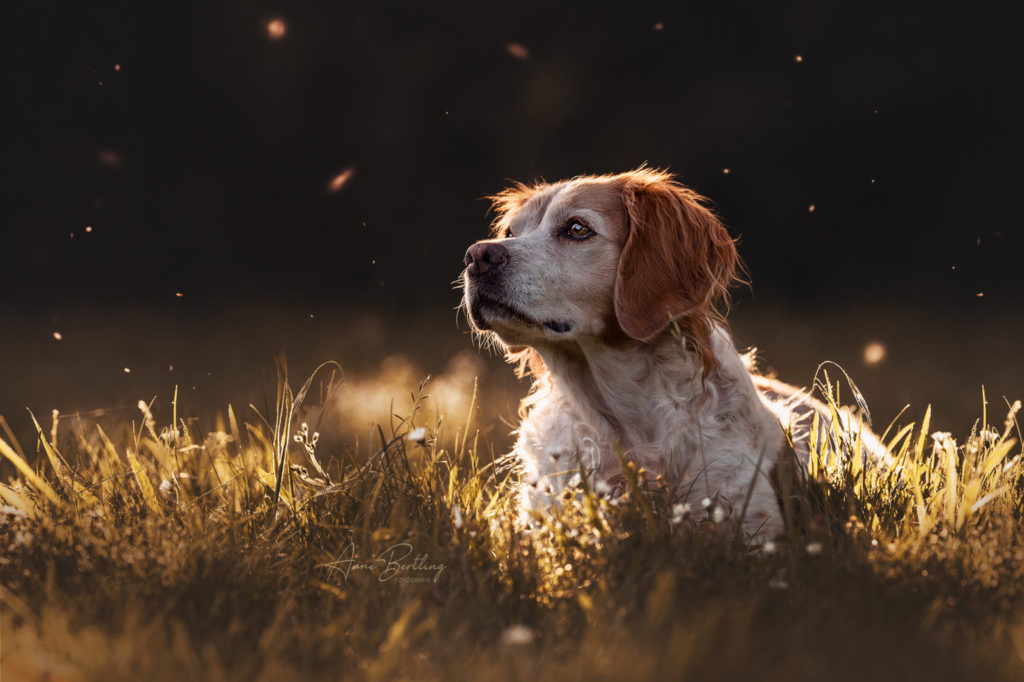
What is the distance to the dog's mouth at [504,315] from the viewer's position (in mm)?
3049

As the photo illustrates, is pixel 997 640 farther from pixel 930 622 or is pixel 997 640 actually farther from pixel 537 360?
pixel 537 360

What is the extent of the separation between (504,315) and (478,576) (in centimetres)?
104

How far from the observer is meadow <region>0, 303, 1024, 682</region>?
72.3 inches

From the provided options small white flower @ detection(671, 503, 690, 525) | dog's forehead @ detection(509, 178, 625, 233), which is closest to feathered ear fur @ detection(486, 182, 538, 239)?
dog's forehead @ detection(509, 178, 625, 233)

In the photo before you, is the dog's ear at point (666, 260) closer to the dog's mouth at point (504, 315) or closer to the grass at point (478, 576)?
the dog's mouth at point (504, 315)

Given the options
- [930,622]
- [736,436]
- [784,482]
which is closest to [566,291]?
[736,436]

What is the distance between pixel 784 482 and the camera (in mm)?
2840

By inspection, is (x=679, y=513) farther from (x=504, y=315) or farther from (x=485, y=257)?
(x=485, y=257)

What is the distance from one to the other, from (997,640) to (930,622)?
0.45 feet

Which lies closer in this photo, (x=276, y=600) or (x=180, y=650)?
(x=180, y=650)

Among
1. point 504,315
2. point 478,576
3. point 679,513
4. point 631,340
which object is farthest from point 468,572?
point 631,340

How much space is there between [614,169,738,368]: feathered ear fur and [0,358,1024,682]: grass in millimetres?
556

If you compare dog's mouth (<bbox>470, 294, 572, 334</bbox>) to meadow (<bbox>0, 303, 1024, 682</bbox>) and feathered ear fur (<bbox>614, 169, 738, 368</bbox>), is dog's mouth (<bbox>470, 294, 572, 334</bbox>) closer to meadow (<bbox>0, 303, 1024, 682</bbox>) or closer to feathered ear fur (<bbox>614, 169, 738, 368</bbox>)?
feathered ear fur (<bbox>614, 169, 738, 368</bbox>)

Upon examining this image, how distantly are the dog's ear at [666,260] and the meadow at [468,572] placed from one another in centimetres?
55
